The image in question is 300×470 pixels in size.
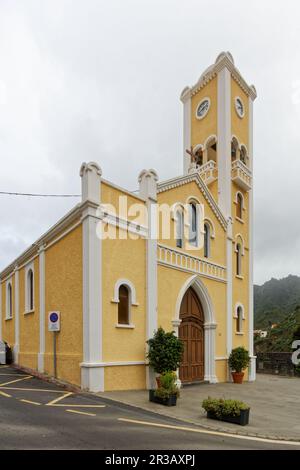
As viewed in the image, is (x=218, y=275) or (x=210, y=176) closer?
(x=218, y=275)

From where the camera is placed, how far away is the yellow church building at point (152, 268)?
43.3 feet

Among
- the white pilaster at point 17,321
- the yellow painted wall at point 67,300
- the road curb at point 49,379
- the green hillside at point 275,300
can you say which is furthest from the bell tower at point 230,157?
the green hillside at point 275,300

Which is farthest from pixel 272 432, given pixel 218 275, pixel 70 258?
pixel 218 275

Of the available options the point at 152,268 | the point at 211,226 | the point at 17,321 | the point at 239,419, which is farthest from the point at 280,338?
the point at 239,419

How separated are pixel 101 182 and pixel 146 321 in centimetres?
513

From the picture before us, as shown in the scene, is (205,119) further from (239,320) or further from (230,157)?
(239,320)

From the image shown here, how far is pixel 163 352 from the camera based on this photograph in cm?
1370

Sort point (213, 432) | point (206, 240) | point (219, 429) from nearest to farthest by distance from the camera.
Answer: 1. point (213, 432)
2. point (219, 429)
3. point (206, 240)

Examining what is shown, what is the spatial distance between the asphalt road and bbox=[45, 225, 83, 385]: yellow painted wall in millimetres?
1898

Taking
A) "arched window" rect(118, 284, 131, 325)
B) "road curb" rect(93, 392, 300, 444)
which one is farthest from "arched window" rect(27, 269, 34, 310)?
"road curb" rect(93, 392, 300, 444)

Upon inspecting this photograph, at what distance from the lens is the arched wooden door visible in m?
17.5

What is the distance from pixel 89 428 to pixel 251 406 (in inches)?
262

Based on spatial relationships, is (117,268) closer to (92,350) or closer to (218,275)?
(92,350)
